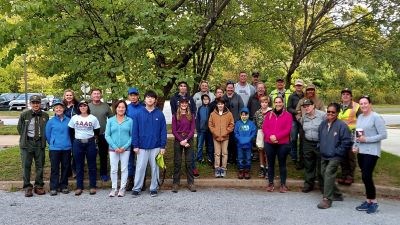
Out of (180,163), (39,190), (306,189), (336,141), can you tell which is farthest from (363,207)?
(39,190)

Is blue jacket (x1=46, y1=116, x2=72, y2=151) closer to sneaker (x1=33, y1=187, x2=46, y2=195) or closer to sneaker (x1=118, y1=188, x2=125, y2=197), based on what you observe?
sneaker (x1=33, y1=187, x2=46, y2=195)

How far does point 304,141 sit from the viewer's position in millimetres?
7879

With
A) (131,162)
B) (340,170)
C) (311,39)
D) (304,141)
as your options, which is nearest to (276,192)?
(304,141)

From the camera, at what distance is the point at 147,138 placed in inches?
295

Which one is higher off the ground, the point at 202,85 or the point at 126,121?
the point at 202,85

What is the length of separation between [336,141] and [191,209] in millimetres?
2642

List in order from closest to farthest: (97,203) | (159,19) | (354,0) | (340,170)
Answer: (97,203) → (159,19) → (340,170) → (354,0)

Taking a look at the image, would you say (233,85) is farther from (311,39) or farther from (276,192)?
(311,39)

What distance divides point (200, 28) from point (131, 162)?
3.47 metres

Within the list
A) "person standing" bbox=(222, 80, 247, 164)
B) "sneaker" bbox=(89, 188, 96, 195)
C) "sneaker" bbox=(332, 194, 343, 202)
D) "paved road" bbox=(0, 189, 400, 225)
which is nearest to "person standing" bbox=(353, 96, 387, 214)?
"paved road" bbox=(0, 189, 400, 225)

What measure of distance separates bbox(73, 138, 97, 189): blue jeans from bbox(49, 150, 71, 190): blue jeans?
18 centimetres

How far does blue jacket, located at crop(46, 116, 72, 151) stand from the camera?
7574 millimetres

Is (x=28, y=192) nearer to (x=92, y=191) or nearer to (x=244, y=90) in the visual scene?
(x=92, y=191)

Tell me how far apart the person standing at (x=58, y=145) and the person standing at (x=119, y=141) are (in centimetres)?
77
